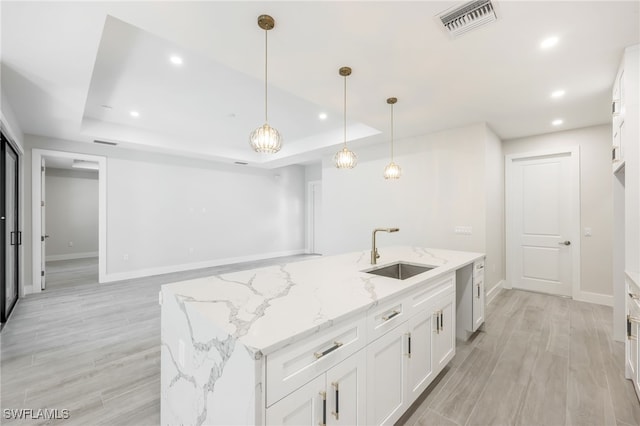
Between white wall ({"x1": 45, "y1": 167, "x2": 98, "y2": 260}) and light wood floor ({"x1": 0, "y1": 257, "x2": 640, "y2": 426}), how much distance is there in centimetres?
515

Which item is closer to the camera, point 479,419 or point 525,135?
point 479,419

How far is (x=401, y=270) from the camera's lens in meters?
2.63

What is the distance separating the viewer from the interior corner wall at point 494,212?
3.93 metres

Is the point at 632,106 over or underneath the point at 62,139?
underneath

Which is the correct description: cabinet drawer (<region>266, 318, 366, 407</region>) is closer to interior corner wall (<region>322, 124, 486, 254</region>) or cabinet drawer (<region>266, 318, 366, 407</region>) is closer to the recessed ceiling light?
the recessed ceiling light

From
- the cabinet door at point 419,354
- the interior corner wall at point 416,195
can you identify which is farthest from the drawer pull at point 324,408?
the interior corner wall at point 416,195

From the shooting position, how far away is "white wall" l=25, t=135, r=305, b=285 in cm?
523

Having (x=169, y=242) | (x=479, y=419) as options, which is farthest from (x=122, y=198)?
(x=479, y=419)

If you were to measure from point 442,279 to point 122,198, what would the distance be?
5.82 metres

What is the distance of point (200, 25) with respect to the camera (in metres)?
1.90

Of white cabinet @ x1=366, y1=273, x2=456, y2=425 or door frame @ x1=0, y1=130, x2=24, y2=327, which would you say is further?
door frame @ x1=0, y1=130, x2=24, y2=327

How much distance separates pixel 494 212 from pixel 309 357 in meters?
4.23

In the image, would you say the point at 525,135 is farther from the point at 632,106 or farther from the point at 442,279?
the point at 442,279


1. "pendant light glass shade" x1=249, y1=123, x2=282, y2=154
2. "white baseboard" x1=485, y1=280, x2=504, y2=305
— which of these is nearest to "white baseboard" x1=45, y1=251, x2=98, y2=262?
"pendant light glass shade" x1=249, y1=123, x2=282, y2=154
